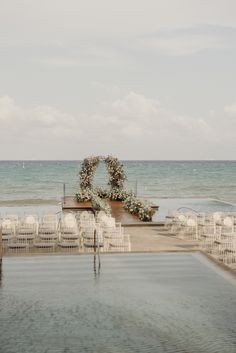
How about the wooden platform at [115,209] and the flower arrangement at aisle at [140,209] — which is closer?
the wooden platform at [115,209]

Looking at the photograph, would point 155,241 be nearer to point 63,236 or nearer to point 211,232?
point 211,232

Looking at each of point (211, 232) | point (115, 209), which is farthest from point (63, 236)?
point (115, 209)

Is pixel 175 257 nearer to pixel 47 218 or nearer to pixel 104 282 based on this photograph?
pixel 104 282

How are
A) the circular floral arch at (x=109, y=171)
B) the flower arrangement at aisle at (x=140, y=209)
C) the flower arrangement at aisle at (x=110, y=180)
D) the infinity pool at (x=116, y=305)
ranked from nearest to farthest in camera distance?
the infinity pool at (x=116, y=305) → the flower arrangement at aisle at (x=140, y=209) → the flower arrangement at aisle at (x=110, y=180) → the circular floral arch at (x=109, y=171)

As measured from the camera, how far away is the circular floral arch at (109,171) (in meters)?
37.2

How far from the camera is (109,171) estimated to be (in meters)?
37.2

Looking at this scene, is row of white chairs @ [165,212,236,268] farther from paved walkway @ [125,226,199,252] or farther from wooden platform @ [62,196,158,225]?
wooden platform @ [62,196,158,225]

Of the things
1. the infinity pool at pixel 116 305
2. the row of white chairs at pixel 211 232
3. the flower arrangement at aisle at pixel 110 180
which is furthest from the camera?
the flower arrangement at aisle at pixel 110 180

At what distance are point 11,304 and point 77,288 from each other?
1.73 meters

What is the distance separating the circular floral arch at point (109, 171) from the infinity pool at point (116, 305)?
2156cm

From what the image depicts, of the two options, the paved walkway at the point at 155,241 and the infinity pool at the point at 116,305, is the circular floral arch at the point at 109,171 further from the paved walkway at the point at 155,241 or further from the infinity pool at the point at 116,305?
the infinity pool at the point at 116,305

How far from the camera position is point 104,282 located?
13117 mm

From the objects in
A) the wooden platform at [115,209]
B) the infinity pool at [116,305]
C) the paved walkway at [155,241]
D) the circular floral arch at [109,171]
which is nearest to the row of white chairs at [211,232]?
the paved walkway at [155,241]

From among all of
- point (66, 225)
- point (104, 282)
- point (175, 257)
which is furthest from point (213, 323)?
point (66, 225)
